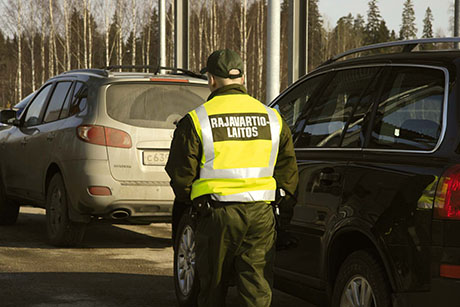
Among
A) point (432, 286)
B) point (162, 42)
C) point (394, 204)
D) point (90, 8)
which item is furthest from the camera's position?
point (90, 8)

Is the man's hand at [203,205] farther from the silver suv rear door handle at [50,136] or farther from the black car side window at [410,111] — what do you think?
the silver suv rear door handle at [50,136]

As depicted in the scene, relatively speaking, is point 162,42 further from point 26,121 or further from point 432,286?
point 432,286

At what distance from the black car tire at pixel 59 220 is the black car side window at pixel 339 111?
4235mm

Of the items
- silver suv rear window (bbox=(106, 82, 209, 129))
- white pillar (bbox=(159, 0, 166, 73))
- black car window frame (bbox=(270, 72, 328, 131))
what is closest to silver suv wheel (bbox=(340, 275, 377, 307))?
black car window frame (bbox=(270, 72, 328, 131))

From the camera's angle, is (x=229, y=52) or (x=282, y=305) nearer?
(x=229, y=52)

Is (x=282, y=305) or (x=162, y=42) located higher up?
(x=162, y=42)

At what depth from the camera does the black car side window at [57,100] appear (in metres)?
10.1

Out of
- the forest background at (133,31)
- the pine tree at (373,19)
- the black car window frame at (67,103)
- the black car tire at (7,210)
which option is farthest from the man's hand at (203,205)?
the forest background at (133,31)

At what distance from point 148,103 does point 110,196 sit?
103 cm

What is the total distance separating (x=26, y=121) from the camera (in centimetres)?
1092

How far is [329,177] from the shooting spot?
5.11m

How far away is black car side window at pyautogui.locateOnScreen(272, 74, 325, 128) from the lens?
5.90 metres

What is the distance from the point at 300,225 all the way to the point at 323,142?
1.69ft

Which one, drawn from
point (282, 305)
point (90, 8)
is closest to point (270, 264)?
point (282, 305)
